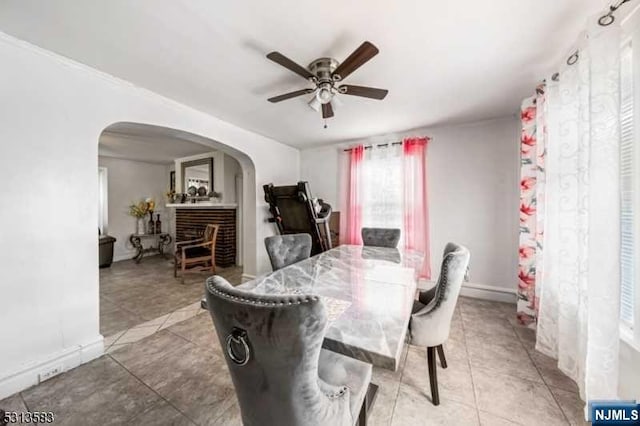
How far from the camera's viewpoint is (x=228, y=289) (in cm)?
70

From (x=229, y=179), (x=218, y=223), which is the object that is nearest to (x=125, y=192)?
(x=218, y=223)

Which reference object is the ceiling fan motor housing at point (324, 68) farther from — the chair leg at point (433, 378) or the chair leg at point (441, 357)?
the chair leg at point (441, 357)

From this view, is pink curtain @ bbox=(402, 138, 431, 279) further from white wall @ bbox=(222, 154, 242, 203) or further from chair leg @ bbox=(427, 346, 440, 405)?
white wall @ bbox=(222, 154, 242, 203)

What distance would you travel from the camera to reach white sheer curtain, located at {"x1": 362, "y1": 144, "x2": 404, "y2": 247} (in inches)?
139

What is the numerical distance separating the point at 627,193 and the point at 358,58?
5.80 feet

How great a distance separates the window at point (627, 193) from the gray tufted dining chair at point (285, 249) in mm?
2269

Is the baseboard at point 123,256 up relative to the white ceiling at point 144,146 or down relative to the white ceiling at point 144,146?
→ down

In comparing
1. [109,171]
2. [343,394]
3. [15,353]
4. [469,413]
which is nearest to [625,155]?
[469,413]

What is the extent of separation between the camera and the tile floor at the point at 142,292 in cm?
257

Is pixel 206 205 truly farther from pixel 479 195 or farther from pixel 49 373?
pixel 479 195

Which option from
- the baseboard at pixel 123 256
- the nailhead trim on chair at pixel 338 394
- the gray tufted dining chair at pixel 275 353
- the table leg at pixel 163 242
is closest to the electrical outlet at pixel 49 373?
the gray tufted dining chair at pixel 275 353

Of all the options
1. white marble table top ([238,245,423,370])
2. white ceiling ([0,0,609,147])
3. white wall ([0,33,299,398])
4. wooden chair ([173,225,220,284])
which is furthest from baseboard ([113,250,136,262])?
white marble table top ([238,245,423,370])

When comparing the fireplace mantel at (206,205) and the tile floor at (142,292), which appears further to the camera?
the fireplace mantel at (206,205)

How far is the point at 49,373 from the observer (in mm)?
1628
